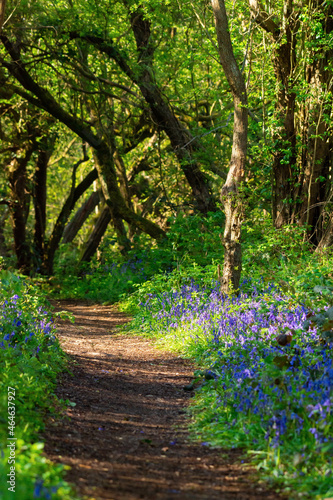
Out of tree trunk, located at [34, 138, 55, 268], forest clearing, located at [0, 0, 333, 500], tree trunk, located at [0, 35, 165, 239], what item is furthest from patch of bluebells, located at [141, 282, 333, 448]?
tree trunk, located at [34, 138, 55, 268]

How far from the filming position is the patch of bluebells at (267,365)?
11.2 feet

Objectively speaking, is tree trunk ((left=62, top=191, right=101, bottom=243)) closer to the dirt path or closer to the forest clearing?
the forest clearing

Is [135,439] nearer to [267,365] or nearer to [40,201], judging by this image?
[267,365]

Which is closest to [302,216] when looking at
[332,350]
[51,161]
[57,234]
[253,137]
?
[253,137]

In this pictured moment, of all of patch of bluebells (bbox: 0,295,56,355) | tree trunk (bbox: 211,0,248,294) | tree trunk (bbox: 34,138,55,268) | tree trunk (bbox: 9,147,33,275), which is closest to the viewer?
patch of bluebells (bbox: 0,295,56,355)

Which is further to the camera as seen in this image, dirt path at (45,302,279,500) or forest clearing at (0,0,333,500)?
forest clearing at (0,0,333,500)

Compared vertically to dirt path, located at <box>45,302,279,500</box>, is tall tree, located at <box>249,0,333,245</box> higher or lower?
higher

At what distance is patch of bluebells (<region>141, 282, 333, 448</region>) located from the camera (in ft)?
11.2

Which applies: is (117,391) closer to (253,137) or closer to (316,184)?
(316,184)

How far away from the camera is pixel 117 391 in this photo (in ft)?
17.0

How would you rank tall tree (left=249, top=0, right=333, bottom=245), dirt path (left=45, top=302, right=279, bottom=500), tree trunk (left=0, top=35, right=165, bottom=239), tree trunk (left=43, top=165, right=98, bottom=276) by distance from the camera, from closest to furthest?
1. dirt path (left=45, top=302, right=279, bottom=500)
2. tall tree (left=249, top=0, right=333, bottom=245)
3. tree trunk (left=0, top=35, right=165, bottom=239)
4. tree trunk (left=43, top=165, right=98, bottom=276)

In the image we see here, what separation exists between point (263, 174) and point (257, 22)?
3.03m

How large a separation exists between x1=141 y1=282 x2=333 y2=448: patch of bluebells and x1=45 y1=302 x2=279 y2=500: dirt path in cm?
39

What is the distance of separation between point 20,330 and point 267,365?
2492 mm
